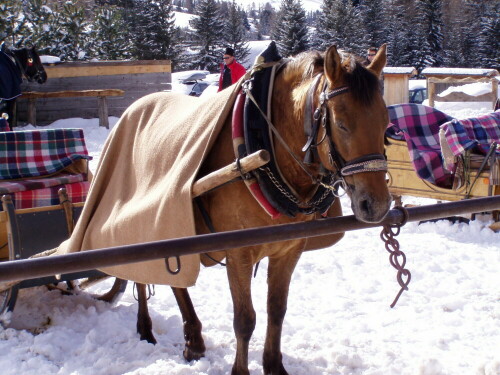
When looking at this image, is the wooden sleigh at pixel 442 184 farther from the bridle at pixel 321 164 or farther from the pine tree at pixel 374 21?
the pine tree at pixel 374 21

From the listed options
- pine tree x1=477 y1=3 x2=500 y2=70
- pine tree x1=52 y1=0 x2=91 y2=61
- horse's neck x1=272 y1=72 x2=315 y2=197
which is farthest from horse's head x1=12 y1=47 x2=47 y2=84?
pine tree x1=477 y1=3 x2=500 y2=70

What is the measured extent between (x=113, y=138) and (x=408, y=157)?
390cm

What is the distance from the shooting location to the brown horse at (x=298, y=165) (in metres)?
2.10

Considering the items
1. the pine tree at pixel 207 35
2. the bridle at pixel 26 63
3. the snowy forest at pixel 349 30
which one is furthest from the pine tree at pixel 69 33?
the pine tree at pixel 207 35

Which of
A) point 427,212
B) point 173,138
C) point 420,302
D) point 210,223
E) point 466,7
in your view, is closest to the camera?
point 427,212

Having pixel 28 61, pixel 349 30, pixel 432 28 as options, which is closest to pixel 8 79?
pixel 28 61

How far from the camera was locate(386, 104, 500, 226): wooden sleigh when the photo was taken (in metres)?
5.73

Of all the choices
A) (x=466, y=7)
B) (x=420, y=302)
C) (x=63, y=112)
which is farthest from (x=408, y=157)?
(x=466, y=7)

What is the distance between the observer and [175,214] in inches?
101

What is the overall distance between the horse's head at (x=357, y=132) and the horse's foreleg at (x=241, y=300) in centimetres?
Result: 76

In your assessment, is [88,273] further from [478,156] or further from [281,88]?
[478,156]

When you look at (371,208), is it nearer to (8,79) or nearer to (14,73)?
(8,79)

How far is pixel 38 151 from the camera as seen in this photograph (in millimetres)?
3951

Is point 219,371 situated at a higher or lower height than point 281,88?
lower
